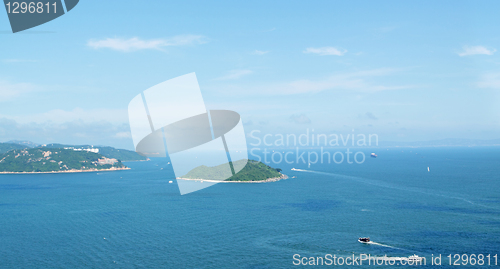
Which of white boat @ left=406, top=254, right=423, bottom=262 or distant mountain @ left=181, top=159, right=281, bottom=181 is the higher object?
distant mountain @ left=181, top=159, right=281, bottom=181

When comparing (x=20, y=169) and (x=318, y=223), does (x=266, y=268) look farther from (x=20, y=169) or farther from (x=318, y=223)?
(x=20, y=169)

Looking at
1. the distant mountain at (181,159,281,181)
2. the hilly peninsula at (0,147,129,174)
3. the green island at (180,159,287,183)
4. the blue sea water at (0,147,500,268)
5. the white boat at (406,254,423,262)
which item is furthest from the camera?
the hilly peninsula at (0,147,129,174)

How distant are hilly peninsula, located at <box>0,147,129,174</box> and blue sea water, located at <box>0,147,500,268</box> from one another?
263ft

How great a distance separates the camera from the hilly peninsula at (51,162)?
15075cm

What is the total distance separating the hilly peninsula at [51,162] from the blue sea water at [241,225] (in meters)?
80.3

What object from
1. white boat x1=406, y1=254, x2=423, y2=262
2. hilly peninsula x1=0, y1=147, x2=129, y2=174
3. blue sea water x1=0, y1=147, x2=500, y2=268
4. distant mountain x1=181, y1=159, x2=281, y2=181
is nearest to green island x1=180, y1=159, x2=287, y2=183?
distant mountain x1=181, y1=159, x2=281, y2=181

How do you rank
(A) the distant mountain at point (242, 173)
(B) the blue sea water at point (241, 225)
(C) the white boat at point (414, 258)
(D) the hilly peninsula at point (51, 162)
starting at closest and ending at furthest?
(C) the white boat at point (414, 258)
(B) the blue sea water at point (241, 225)
(A) the distant mountain at point (242, 173)
(D) the hilly peninsula at point (51, 162)

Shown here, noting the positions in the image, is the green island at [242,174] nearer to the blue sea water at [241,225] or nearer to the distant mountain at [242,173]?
the distant mountain at [242,173]

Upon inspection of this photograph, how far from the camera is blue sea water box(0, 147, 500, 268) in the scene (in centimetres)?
3528

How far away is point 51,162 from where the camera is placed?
157 m

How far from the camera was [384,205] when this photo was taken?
59531 mm

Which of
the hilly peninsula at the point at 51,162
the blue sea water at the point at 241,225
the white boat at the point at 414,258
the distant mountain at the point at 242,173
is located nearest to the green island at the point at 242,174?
the distant mountain at the point at 242,173

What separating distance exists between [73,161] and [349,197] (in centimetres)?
14625

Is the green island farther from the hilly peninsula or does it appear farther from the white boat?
the hilly peninsula
